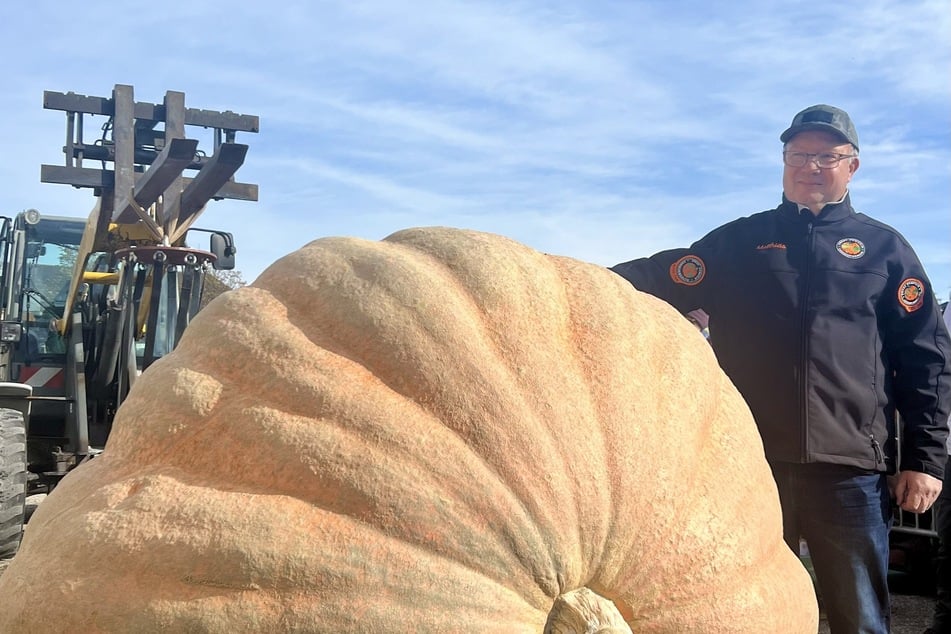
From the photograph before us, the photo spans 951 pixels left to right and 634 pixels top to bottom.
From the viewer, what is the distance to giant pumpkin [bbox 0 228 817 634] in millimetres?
1561

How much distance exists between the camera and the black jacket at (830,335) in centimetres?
316

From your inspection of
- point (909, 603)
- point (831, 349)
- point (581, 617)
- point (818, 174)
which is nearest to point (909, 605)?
point (909, 603)

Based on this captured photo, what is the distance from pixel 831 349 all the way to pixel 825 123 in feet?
2.81

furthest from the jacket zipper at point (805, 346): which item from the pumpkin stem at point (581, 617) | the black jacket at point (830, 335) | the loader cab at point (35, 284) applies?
the loader cab at point (35, 284)

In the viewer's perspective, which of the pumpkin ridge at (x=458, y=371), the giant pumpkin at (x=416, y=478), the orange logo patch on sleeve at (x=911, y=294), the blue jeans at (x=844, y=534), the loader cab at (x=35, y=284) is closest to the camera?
the giant pumpkin at (x=416, y=478)

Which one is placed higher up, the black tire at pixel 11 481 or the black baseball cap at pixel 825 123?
the black baseball cap at pixel 825 123

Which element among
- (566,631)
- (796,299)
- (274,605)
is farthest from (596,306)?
(796,299)

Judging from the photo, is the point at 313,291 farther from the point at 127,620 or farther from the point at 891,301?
the point at 891,301

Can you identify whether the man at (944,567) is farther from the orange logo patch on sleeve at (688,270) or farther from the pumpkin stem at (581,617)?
the pumpkin stem at (581,617)

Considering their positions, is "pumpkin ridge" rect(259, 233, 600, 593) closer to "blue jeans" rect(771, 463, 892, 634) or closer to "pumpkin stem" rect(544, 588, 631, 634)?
"pumpkin stem" rect(544, 588, 631, 634)

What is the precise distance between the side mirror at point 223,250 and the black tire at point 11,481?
195 centimetres

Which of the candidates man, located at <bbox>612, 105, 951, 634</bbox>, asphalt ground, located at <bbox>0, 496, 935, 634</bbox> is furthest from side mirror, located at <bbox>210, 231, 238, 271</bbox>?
man, located at <bbox>612, 105, 951, 634</bbox>

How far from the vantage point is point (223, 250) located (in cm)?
724

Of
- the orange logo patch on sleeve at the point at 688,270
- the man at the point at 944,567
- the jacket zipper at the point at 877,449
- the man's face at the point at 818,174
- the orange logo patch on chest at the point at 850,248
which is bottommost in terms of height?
the man at the point at 944,567
